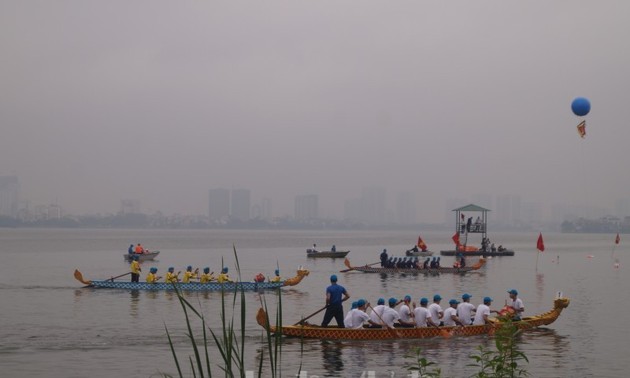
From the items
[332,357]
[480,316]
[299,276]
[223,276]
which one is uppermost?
[223,276]

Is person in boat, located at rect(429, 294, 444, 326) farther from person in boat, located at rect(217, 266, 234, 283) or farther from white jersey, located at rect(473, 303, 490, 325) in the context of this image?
person in boat, located at rect(217, 266, 234, 283)

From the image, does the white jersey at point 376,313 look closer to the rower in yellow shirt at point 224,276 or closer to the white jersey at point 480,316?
→ the white jersey at point 480,316

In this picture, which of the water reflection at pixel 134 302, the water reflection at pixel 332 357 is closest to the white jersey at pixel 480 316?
the water reflection at pixel 332 357

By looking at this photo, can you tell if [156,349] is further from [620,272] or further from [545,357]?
[620,272]

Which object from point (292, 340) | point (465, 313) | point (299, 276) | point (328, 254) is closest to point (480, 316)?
point (465, 313)

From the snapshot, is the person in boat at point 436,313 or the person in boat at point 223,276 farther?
the person in boat at point 436,313

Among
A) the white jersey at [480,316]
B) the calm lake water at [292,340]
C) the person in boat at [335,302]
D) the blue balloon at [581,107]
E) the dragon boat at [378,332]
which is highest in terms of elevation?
the blue balloon at [581,107]

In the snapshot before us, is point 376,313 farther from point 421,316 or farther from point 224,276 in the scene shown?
point 224,276

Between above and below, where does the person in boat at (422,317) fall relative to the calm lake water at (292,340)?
above

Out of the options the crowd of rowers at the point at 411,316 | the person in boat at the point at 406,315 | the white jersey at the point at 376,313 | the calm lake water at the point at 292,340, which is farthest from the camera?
the person in boat at the point at 406,315

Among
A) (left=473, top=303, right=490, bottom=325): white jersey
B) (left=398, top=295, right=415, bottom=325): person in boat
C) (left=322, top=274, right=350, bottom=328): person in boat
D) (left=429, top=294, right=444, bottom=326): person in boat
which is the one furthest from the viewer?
(left=473, top=303, right=490, bottom=325): white jersey

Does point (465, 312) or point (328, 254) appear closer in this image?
point (465, 312)

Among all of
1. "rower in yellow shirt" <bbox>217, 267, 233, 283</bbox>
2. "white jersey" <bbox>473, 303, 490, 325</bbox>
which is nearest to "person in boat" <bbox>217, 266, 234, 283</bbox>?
"rower in yellow shirt" <bbox>217, 267, 233, 283</bbox>

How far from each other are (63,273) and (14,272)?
5201 millimetres
